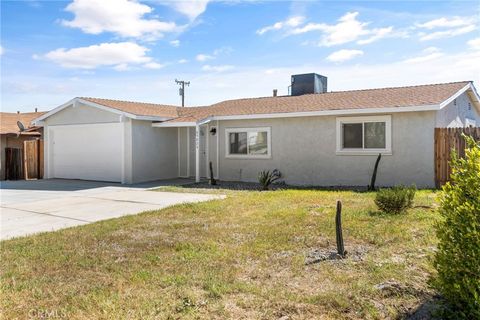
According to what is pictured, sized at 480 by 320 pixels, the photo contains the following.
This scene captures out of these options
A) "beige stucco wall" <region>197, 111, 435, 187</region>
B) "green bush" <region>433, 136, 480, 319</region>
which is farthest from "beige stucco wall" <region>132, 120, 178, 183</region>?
"green bush" <region>433, 136, 480, 319</region>

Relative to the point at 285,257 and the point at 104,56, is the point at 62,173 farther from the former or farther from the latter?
the point at 285,257

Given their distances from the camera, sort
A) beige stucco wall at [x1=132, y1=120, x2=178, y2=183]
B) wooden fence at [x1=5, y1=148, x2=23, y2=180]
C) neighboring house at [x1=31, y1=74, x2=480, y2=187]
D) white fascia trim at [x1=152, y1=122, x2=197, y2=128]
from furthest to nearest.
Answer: wooden fence at [x1=5, y1=148, x2=23, y2=180] → beige stucco wall at [x1=132, y1=120, x2=178, y2=183] → white fascia trim at [x1=152, y1=122, x2=197, y2=128] → neighboring house at [x1=31, y1=74, x2=480, y2=187]

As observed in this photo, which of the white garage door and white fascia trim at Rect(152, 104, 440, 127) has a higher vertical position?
white fascia trim at Rect(152, 104, 440, 127)

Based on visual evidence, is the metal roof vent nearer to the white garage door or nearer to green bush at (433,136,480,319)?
the white garage door

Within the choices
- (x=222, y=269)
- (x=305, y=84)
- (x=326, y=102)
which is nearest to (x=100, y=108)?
(x=326, y=102)

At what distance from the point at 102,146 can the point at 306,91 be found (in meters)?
9.88

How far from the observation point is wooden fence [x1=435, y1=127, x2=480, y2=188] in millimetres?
12344

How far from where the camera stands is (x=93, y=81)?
22.1 meters

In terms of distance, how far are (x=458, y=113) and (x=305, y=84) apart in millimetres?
7172

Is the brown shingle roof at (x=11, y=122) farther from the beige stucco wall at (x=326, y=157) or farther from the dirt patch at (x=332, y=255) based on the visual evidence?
the dirt patch at (x=332, y=255)

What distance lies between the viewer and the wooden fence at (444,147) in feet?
40.5

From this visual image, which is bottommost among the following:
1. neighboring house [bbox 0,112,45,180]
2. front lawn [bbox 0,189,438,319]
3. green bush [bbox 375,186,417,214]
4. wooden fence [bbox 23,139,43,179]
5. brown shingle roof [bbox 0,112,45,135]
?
front lawn [bbox 0,189,438,319]

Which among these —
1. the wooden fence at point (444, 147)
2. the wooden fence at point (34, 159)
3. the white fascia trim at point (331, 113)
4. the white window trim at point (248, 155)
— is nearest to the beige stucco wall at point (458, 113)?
the wooden fence at point (444, 147)

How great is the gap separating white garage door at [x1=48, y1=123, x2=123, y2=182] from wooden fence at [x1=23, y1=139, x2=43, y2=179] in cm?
71
